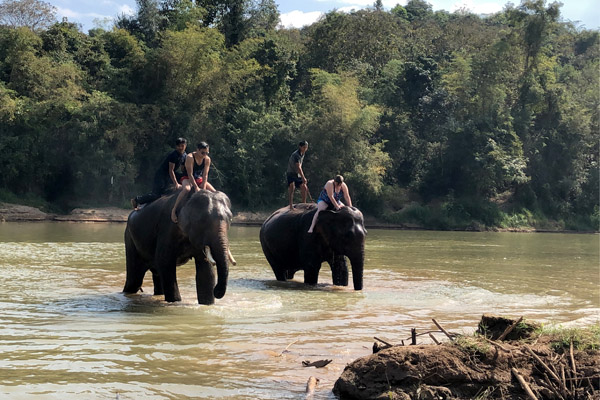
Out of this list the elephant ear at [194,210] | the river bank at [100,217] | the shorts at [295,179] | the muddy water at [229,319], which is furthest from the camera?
the river bank at [100,217]

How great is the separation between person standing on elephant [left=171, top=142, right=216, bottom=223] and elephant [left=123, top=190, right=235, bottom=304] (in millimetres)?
85

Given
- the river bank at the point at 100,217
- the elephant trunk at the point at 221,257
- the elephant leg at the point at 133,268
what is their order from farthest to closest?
the river bank at the point at 100,217
the elephant leg at the point at 133,268
the elephant trunk at the point at 221,257

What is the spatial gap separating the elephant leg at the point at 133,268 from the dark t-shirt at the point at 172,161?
956 millimetres

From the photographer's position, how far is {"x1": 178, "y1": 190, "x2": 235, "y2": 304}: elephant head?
26.7 ft

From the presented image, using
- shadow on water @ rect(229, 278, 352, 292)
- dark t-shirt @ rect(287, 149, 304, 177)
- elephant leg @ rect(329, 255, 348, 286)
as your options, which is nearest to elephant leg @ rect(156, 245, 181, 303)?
shadow on water @ rect(229, 278, 352, 292)

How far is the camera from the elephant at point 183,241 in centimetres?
824

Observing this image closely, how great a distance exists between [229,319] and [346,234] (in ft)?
10.1

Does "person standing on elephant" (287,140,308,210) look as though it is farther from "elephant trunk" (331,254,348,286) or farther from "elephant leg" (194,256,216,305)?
"elephant leg" (194,256,216,305)

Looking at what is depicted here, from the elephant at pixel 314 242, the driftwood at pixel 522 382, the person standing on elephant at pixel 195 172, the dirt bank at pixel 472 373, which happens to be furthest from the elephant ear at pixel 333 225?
the driftwood at pixel 522 382

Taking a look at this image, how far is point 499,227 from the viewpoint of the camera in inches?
1608

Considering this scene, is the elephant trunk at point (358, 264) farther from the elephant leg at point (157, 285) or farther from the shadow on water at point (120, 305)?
the elephant leg at point (157, 285)

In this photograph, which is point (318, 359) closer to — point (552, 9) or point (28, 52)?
point (28, 52)

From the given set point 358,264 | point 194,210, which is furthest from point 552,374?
point 358,264

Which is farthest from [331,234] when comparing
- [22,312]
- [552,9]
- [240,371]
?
[552,9]
